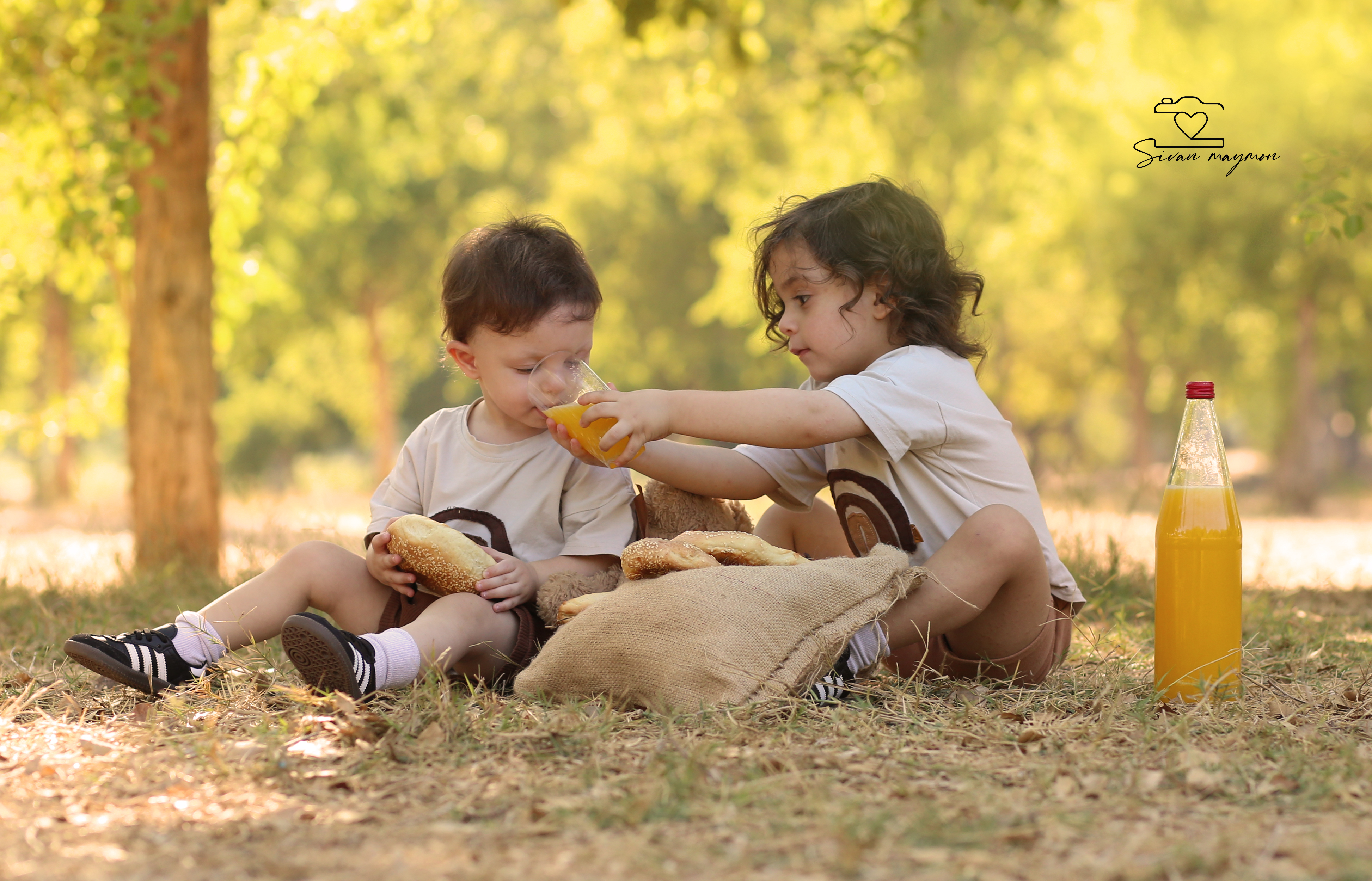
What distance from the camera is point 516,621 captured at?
266 cm

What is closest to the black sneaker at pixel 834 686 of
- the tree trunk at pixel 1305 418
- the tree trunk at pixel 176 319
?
Answer: the tree trunk at pixel 176 319

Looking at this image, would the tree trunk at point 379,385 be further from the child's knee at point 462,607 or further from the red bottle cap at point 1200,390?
the red bottle cap at point 1200,390

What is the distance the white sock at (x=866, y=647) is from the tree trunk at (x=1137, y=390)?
50.8 feet

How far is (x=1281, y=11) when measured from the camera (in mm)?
9719

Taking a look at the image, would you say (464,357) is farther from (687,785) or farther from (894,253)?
(687,785)

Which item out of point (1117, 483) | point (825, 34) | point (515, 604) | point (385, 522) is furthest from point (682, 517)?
point (1117, 483)

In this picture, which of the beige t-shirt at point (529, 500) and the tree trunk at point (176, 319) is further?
the tree trunk at point (176, 319)

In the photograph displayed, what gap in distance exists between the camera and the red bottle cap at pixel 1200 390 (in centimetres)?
241

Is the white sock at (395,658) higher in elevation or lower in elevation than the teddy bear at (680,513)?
lower

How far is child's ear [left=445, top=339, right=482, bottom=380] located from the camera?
9.42ft

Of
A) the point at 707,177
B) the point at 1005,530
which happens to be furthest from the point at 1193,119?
the point at 1005,530

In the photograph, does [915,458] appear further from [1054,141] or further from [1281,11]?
[1054,141]

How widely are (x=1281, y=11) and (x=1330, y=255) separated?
245 centimetres

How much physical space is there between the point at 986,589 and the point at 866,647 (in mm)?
298
